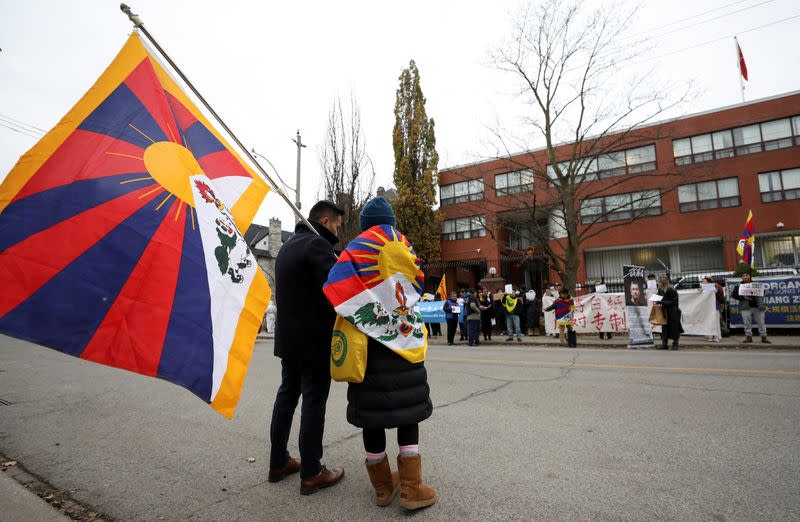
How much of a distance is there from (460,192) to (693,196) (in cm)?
1503

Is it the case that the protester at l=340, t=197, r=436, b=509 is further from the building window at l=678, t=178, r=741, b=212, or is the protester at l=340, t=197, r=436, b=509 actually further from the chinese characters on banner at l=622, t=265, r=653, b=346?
the building window at l=678, t=178, r=741, b=212

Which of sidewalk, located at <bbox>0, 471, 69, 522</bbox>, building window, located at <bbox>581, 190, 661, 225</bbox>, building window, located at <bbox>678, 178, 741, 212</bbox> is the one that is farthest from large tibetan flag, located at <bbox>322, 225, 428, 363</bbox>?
building window, located at <bbox>678, 178, 741, 212</bbox>

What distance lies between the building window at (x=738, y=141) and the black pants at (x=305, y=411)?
29.9 m

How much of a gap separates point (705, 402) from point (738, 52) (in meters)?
32.3

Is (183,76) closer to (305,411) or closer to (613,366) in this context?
(305,411)

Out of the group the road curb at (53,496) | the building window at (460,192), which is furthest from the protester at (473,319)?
the building window at (460,192)

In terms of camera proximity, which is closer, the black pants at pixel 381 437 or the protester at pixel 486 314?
the black pants at pixel 381 437

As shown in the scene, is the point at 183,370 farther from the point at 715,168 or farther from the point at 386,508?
the point at 715,168

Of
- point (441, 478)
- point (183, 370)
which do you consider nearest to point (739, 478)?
point (441, 478)

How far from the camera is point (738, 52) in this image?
2691cm

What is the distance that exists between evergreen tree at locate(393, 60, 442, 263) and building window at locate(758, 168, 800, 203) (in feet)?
63.6

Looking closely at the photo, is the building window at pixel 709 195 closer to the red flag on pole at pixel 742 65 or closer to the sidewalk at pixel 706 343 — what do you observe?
the red flag on pole at pixel 742 65

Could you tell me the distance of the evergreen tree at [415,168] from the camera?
30188mm

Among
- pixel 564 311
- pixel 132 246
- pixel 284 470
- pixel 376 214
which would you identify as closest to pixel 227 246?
pixel 132 246
